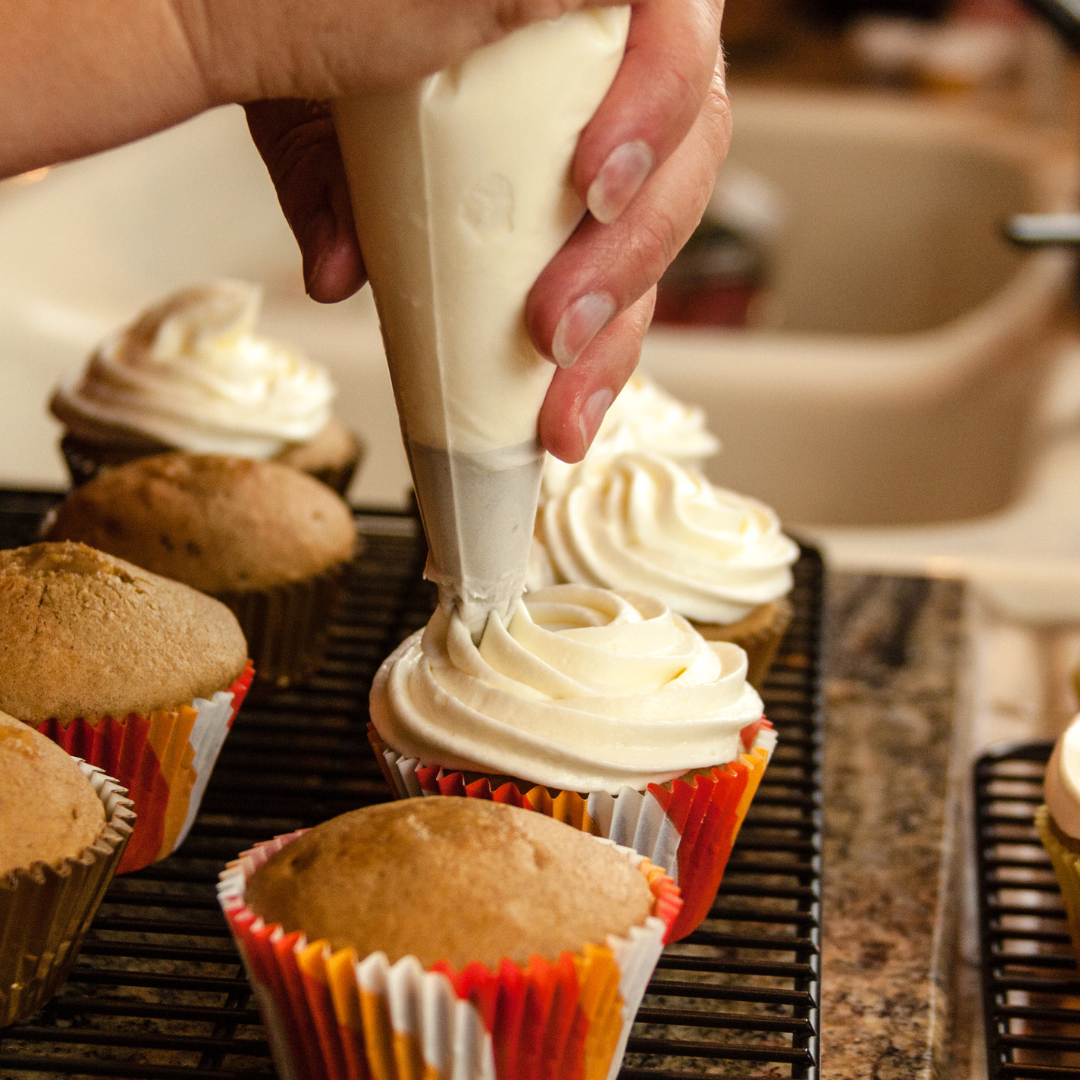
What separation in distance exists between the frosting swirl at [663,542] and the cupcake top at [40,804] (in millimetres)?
526

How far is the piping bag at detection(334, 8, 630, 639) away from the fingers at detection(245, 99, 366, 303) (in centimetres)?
13

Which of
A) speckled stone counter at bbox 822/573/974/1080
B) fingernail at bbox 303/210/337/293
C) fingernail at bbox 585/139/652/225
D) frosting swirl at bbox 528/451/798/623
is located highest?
fingernail at bbox 585/139/652/225

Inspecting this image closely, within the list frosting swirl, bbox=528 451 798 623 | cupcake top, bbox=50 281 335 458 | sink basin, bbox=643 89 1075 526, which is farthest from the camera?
sink basin, bbox=643 89 1075 526

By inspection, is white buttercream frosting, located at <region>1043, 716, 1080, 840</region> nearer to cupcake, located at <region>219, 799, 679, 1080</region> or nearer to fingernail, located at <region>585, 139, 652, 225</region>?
cupcake, located at <region>219, 799, 679, 1080</region>

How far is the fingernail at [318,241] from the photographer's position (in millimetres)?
1062

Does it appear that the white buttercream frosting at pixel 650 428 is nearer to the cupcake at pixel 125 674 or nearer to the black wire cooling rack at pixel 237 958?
the black wire cooling rack at pixel 237 958

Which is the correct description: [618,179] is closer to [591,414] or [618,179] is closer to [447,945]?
[591,414]

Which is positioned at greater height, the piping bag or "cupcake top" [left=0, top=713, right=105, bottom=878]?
the piping bag

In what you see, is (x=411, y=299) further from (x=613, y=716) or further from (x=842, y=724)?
(x=842, y=724)

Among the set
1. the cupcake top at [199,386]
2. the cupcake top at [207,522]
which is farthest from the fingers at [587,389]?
the cupcake top at [199,386]

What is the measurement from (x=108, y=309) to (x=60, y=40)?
215 centimetres

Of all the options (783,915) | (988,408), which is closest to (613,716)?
(783,915)

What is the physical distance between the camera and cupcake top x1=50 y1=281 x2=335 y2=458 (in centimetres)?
178

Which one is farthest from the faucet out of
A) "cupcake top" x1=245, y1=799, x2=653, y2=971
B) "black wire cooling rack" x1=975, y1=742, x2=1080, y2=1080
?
"cupcake top" x1=245, y1=799, x2=653, y2=971
